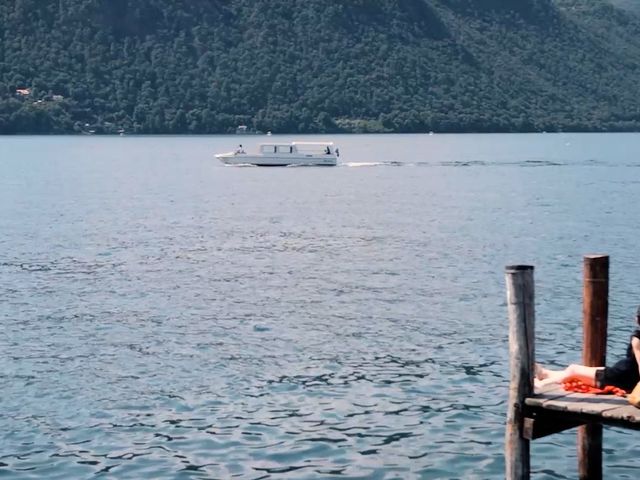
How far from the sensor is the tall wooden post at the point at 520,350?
1391 centimetres

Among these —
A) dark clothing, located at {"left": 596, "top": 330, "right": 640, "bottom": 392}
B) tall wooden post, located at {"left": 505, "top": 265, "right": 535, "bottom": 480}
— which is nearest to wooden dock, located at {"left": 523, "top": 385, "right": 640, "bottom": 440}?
tall wooden post, located at {"left": 505, "top": 265, "right": 535, "bottom": 480}

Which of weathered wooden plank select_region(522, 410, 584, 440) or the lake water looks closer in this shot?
weathered wooden plank select_region(522, 410, 584, 440)

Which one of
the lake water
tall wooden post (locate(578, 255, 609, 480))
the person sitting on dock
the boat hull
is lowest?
the lake water

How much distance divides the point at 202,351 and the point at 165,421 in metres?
5.29

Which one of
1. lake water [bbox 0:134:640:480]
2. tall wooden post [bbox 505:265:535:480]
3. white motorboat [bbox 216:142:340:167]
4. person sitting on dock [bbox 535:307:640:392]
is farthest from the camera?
white motorboat [bbox 216:142:340:167]

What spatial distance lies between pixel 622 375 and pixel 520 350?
1.40m

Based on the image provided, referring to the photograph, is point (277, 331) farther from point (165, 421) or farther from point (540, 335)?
point (165, 421)

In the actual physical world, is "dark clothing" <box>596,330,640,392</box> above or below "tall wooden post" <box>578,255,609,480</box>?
below

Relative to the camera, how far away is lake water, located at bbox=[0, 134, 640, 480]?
1805 centimetres

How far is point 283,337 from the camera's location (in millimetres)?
26391

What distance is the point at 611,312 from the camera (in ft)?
94.8

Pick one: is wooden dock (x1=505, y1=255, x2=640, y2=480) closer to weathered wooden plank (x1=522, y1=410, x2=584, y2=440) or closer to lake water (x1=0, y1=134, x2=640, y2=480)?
weathered wooden plank (x1=522, y1=410, x2=584, y2=440)

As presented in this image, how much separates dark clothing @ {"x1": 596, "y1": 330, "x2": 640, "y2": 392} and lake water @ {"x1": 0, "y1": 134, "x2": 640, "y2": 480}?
2.97 m

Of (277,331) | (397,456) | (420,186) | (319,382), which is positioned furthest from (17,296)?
(420,186)
